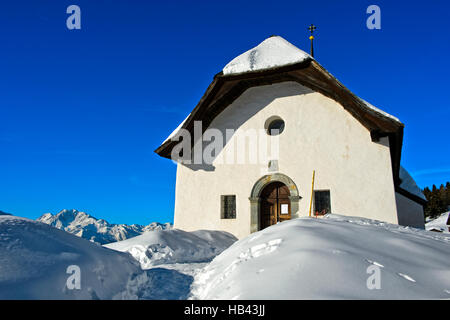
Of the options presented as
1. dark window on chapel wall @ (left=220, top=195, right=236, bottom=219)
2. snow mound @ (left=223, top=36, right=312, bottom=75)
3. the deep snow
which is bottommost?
the deep snow

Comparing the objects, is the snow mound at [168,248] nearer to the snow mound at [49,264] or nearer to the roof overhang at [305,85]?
the snow mound at [49,264]

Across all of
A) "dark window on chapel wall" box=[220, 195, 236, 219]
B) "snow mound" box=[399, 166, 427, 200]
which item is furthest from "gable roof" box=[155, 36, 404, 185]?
"snow mound" box=[399, 166, 427, 200]

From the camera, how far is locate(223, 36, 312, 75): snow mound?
9.54 m

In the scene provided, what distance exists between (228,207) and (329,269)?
7752 mm

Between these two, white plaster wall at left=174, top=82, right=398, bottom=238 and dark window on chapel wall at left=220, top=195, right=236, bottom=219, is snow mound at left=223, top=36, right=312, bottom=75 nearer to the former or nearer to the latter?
white plaster wall at left=174, top=82, right=398, bottom=238

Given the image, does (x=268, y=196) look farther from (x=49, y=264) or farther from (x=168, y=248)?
(x=49, y=264)

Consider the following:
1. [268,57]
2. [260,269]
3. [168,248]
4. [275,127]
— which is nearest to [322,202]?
[275,127]

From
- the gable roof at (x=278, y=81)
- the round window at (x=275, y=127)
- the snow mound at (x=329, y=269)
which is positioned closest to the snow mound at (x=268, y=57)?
the gable roof at (x=278, y=81)

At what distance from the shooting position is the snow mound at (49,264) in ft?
8.73

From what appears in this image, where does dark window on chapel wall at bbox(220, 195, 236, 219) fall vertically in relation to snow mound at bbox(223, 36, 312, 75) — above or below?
below

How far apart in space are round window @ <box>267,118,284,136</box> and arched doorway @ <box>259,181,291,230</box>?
1.70 meters

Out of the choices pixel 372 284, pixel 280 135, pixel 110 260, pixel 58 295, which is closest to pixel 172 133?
pixel 280 135

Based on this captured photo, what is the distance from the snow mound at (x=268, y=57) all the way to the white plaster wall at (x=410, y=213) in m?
9.16
